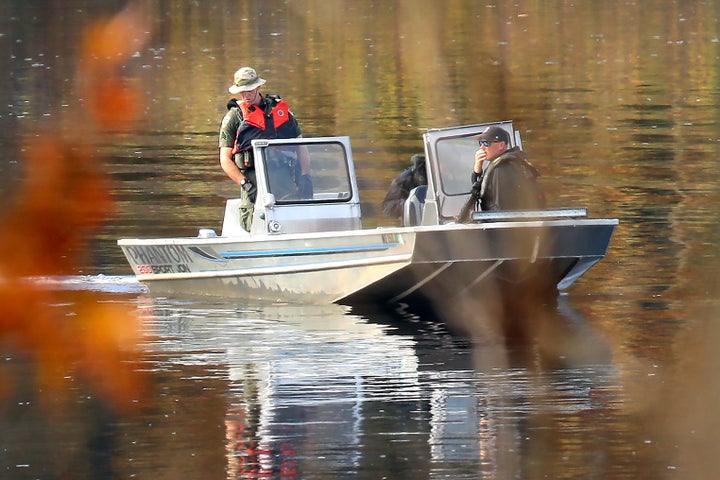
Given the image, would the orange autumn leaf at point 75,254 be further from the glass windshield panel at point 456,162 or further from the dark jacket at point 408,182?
the glass windshield panel at point 456,162

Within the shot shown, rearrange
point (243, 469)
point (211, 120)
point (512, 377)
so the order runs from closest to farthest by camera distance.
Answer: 1. point (243, 469)
2. point (512, 377)
3. point (211, 120)

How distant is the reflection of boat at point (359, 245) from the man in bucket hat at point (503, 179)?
0.28 metres

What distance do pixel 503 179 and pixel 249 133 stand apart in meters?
2.17

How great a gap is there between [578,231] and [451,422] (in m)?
3.36

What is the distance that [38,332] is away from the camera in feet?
46.1

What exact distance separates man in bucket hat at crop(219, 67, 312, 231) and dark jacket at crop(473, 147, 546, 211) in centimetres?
156

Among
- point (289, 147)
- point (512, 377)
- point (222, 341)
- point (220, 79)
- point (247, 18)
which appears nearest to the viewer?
point (247, 18)

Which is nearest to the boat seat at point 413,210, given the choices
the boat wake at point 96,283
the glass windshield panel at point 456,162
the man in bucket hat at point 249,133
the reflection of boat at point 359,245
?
the reflection of boat at point 359,245

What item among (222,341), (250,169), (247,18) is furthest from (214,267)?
(247,18)

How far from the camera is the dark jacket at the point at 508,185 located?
1198 centimetres

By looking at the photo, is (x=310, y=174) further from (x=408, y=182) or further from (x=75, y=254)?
(x=75, y=254)

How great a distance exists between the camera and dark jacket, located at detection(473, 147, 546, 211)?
1198 centimetres

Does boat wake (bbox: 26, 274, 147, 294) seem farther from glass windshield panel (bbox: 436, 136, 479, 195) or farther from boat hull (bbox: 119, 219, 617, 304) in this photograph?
glass windshield panel (bbox: 436, 136, 479, 195)

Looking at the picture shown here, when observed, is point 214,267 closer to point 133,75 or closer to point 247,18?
point 247,18
